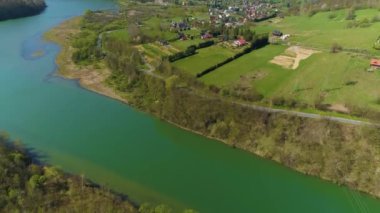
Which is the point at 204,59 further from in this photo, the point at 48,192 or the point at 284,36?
the point at 48,192

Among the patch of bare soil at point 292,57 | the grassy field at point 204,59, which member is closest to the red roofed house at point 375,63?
the patch of bare soil at point 292,57

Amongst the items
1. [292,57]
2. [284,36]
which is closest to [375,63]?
[292,57]

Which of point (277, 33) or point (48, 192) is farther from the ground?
point (277, 33)

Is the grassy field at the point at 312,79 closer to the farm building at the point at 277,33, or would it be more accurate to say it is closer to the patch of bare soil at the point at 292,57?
the patch of bare soil at the point at 292,57

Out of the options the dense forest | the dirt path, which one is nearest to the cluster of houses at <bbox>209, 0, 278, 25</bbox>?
the dirt path

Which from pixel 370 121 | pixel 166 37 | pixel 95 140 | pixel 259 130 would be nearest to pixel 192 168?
pixel 259 130
